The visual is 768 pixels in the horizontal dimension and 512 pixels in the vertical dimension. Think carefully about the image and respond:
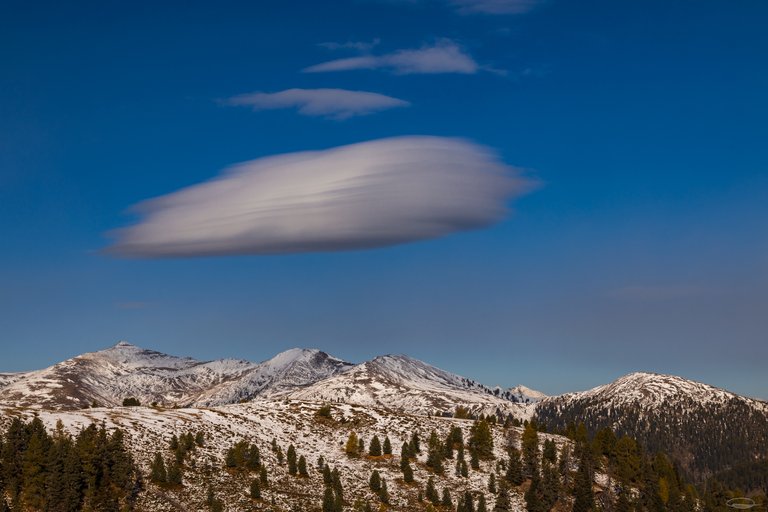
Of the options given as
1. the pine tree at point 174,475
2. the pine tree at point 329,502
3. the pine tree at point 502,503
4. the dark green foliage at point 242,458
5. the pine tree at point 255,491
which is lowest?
the pine tree at point 502,503

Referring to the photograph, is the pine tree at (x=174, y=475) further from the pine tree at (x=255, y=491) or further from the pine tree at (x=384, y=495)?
the pine tree at (x=384, y=495)

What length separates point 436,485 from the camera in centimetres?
19175

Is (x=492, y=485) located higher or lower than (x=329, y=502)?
higher

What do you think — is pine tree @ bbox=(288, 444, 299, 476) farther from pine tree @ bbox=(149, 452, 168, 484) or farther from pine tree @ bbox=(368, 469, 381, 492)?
pine tree @ bbox=(149, 452, 168, 484)

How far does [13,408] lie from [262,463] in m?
59.5

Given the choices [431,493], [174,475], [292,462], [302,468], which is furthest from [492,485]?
[174,475]

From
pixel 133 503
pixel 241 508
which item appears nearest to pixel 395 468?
pixel 241 508

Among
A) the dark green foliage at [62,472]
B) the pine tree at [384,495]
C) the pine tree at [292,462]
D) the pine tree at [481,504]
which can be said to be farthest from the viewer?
the pine tree at [292,462]

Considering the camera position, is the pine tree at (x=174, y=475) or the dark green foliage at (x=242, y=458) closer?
the pine tree at (x=174, y=475)

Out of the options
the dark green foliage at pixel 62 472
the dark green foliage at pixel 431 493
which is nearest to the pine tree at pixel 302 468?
the dark green foliage at pixel 431 493

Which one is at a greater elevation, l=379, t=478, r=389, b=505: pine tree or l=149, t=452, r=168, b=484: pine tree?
l=149, t=452, r=168, b=484: pine tree

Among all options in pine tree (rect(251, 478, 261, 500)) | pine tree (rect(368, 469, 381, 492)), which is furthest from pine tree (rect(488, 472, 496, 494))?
pine tree (rect(251, 478, 261, 500))

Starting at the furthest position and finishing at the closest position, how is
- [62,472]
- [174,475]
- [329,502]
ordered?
[329,502] → [174,475] → [62,472]

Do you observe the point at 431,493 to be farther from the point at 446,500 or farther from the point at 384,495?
the point at 384,495
